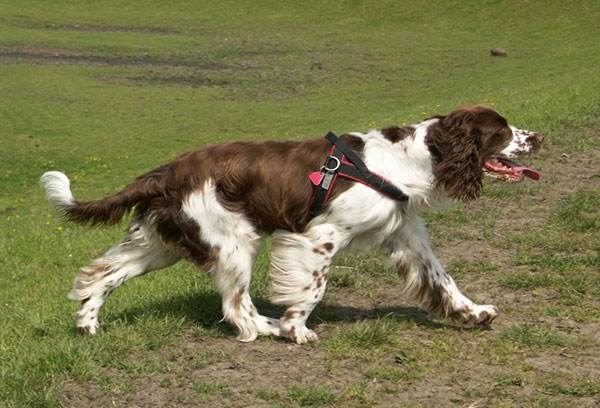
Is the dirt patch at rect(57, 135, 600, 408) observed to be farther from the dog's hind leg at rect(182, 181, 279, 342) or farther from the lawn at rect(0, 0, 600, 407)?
the dog's hind leg at rect(182, 181, 279, 342)

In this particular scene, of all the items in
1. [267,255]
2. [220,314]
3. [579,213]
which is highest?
[220,314]

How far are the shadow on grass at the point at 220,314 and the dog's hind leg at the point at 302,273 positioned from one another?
40 cm

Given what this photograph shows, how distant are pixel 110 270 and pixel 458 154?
224cm

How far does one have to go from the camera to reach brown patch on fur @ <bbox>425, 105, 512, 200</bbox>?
562cm

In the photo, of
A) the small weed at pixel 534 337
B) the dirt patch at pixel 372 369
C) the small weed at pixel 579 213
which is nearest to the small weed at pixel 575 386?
the dirt patch at pixel 372 369

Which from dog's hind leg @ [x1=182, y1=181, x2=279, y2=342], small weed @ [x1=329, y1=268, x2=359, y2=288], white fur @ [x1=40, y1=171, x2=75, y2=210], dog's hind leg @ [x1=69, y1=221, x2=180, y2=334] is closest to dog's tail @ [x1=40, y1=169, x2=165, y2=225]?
white fur @ [x1=40, y1=171, x2=75, y2=210]

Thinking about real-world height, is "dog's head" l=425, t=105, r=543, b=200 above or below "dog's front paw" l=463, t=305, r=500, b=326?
above

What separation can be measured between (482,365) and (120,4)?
40.3 m

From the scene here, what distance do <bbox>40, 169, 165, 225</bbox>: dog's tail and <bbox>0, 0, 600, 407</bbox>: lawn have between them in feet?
2.18

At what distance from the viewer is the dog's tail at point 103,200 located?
5.69 m

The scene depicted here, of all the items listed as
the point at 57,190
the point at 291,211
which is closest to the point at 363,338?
the point at 291,211

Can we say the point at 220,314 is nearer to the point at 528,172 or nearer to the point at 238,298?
the point at 238,298

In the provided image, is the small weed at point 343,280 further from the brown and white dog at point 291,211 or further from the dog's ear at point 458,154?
the dog's ear at point 458,154

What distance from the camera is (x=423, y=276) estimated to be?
5.87 metres
